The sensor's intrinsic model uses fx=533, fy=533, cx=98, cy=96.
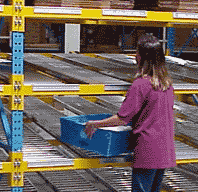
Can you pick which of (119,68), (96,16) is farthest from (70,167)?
(119,68)

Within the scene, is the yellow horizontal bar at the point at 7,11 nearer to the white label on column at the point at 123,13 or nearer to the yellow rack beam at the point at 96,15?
the yellow rack beam at the point at 96,15

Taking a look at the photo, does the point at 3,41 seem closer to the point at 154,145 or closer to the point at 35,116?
the point at 35,116

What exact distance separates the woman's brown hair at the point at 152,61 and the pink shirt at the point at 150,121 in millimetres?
58

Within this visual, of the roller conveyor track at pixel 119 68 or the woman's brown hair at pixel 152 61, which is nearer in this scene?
the woman's brown hair at pixel 152 61

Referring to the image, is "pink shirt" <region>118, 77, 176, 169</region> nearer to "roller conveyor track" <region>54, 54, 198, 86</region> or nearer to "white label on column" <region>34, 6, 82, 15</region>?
"white label on column" <region>34, 6, 82, 15</region>

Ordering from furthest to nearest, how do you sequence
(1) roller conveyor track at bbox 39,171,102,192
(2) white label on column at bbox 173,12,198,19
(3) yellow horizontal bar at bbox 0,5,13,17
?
1. (1) roller conveyor track at bbox 39,171,102,192
2. (2) white label on column at bbox 173,12,198,19
3. (3) yellow horizontal bar at bbox 0,5,13,17

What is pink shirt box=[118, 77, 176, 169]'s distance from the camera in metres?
3.79

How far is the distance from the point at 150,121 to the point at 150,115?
1.8 inches

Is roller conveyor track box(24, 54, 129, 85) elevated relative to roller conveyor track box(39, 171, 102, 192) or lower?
elevated

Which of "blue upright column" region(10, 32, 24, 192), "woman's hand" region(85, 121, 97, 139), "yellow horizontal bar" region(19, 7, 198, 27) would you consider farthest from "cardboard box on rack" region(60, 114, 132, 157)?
"yellow horizontal bar" region(19, 7, 198, 27)

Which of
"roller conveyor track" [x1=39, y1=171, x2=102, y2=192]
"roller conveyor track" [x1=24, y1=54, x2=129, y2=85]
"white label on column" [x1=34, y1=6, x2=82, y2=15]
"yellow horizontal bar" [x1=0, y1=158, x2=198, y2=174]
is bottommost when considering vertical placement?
"roller conveyor track" [x1=39, y1=171, x2=102, y2=192]

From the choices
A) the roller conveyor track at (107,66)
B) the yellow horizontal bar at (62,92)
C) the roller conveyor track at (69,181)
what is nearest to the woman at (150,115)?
the yellow horizontal bar at (62,92)

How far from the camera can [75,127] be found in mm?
4273

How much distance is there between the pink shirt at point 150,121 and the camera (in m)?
3.79
